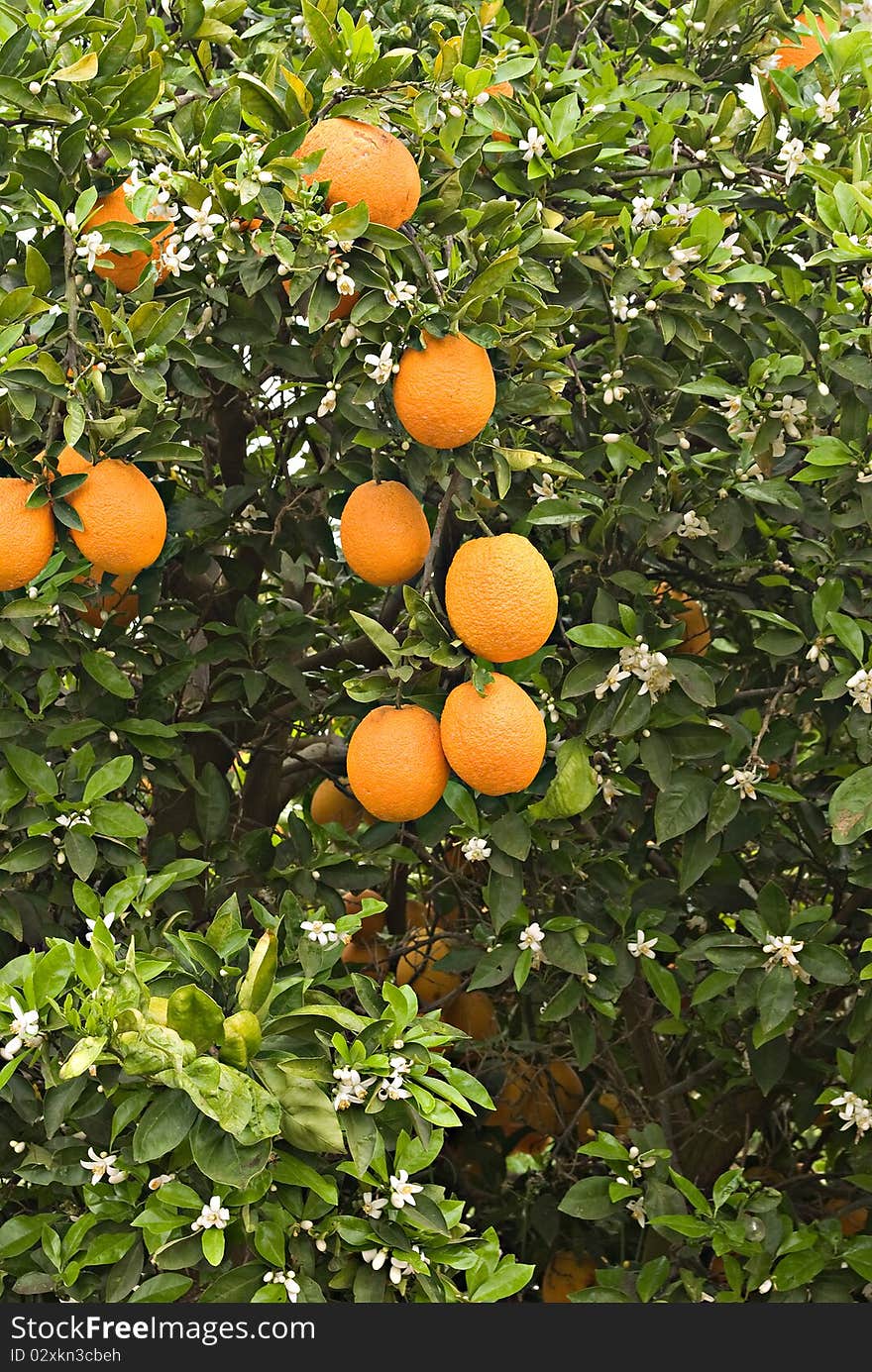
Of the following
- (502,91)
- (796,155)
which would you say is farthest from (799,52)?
(502,91)

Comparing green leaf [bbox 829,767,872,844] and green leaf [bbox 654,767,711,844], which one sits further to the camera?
green leaf [bbox 654,767,711,844]

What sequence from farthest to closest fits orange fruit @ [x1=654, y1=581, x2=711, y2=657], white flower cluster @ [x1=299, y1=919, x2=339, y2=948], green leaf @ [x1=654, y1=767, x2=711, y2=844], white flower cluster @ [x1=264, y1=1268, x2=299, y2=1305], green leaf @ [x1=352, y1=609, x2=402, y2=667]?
1. orange fruit @ [x1=654, y1=581, x2=711, y2=657]
2. green leaf @ [x1=654, y1=767, x2=711, y2=844]
3. white flower cluster @ [x1=299, y1=919, x2=339, y2=948]
4. green leaf @ [x1=352, y1=609, x2=402, y2=667]
5. white flower cluster @ [x1=264, y1=1268, x2=299, y2=1305]

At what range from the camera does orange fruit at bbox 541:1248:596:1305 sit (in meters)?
2.43

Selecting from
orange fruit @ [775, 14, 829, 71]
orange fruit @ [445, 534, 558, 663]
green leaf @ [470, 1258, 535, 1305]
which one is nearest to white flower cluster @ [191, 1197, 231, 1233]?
green leaf @ [470, 1258, 535, 1305]

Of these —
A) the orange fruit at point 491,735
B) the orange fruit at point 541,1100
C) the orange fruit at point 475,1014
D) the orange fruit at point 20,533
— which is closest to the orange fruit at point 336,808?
the orange fruit at point 475,1014

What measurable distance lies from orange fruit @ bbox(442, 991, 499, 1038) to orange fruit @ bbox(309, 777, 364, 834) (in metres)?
0.41

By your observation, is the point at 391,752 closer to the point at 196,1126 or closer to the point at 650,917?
the point at 196,1126

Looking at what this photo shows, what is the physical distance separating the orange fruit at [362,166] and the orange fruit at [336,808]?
127 cm

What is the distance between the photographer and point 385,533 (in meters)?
1.53

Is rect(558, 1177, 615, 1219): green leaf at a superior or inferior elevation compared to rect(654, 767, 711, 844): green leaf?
inferior

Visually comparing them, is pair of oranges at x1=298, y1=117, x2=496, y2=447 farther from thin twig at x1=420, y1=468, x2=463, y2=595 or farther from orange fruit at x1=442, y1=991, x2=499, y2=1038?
orange fruit at x1=442, y1=991, x2=499, y2=1038

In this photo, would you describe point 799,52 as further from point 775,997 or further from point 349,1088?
point 349,1088

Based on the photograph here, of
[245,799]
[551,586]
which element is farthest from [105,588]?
[245,799]

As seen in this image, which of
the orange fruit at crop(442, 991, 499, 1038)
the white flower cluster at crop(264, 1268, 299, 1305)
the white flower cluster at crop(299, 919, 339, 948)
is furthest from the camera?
the orange fruit at crop(442, 991, 499, 1038)
